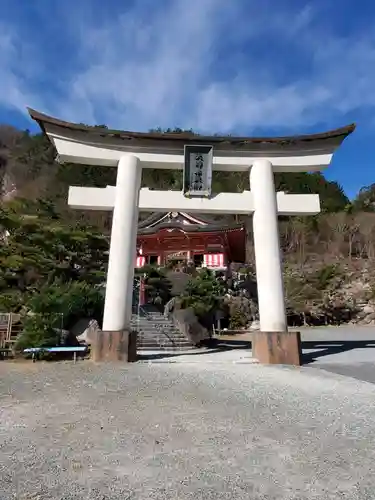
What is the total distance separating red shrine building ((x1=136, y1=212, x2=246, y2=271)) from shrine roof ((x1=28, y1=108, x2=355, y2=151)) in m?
13.5

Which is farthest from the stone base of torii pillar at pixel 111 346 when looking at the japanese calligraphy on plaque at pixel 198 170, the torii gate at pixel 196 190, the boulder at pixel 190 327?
the boulder at pixel 190 327

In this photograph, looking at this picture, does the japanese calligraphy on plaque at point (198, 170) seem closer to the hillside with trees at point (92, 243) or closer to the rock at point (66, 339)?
the rock at point (66, 339)

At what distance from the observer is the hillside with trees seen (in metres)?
13.9

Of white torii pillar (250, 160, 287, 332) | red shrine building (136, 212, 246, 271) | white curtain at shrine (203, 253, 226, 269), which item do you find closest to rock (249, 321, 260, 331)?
red shrine building (136, 212, 246, 271)

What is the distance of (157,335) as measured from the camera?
455 inches

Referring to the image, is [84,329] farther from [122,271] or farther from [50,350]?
[122,271]

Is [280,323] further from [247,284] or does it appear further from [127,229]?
[247,284]

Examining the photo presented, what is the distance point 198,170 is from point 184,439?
695 cm

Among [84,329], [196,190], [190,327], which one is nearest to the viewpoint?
[196,190]

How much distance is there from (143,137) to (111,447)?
7.50m

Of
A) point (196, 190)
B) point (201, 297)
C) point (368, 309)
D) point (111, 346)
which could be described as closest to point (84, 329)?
point (111, 346)

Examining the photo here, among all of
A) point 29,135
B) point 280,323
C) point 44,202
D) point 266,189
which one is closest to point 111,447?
point 280,323

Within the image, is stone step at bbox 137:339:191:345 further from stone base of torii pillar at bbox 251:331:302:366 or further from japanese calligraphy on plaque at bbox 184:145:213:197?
japanese calligraphy on plaque at bbox 184:145:213:197

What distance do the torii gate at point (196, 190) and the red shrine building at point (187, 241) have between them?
1349 cm
